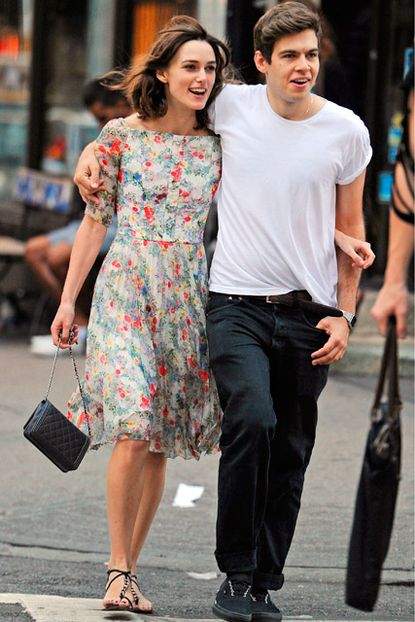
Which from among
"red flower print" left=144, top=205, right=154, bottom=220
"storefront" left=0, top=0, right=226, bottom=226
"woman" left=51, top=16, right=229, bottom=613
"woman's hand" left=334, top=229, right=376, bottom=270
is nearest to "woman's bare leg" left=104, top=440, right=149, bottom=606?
"woman" left=51, top=16, right=229, bottom=613

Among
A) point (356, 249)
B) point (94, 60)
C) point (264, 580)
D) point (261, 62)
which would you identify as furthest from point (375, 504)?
point (94, 60)

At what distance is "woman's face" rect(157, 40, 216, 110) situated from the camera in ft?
15.5

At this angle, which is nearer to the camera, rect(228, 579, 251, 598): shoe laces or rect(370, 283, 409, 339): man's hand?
rect(370, 283, 409, 339): man's hand

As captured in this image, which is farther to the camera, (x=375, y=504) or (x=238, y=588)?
(x=238, y=588)

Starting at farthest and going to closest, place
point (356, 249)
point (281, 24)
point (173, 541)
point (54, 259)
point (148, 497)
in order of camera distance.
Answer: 1. point (54, 259)
2. point (173, 541)
3. point (148, 497)
4. point (356, 249)
5. point (281, 24)

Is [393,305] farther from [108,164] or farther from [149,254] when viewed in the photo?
[108,164]

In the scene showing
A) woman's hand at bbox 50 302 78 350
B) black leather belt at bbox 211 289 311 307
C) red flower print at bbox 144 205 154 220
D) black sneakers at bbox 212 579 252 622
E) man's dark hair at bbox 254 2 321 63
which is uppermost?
man's dark hair at bbox 254 2 321 63

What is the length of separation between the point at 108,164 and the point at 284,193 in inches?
24.7

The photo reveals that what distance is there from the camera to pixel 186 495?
6738 millimetres

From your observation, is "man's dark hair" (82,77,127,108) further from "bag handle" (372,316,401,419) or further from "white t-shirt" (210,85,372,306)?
"bag handle" (372,316,401,419)

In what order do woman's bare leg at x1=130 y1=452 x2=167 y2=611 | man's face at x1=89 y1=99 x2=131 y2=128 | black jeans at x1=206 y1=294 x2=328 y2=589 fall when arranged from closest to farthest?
black jeans at x1=206 y1=294 x2=328 y2=589
woman's bare leg at x1=130 y1=452 x2=167 y2=611
man's face at x1=89 y1=99 x2=131 y2=128

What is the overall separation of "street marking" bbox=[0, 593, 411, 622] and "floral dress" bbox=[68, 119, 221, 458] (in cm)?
56

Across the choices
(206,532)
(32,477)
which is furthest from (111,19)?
(206,532)

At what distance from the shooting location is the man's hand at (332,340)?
4.62 m
